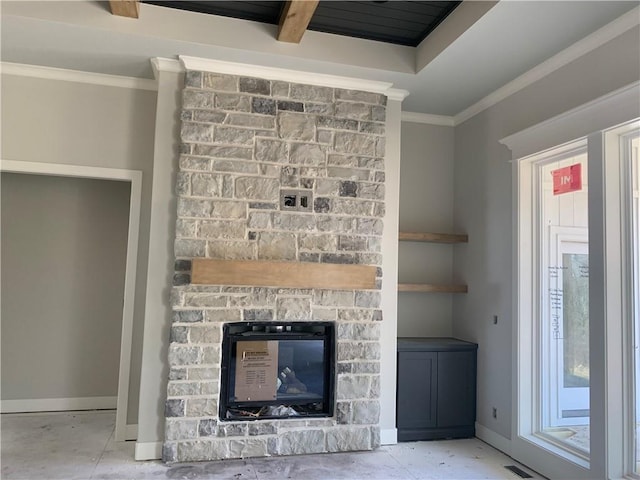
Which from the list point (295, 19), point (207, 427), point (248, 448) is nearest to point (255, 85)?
point (295, 19)

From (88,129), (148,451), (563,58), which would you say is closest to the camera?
(563,58)

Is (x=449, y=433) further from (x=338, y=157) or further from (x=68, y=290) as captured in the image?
(x=68, y=290)

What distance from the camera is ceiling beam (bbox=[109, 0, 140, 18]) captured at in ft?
9.63

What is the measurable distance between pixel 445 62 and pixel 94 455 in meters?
3.79

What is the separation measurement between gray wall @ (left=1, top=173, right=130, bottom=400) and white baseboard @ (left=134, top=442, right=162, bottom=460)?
1399 millimetres

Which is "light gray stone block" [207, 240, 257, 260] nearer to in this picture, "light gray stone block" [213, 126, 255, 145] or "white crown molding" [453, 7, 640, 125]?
"light gray stone block" [213, 126, 255, 145]

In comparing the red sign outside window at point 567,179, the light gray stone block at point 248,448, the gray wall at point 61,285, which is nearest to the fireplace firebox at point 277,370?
the light gray stone block at point 248,448

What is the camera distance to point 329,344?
3.72 meters

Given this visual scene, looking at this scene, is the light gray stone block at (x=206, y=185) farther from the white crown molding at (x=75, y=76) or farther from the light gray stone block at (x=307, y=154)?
the white crown molding at (x=75, y=76)

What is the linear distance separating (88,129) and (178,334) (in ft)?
5.96

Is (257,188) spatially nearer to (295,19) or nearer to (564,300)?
(295,19)

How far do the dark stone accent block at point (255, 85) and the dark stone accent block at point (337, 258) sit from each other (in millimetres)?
1330

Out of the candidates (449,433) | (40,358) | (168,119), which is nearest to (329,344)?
(449,433)

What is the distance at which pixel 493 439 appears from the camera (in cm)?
383
